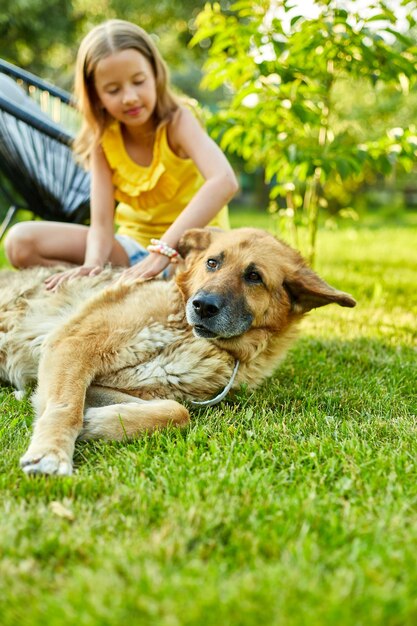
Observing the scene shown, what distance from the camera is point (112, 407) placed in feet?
7.95

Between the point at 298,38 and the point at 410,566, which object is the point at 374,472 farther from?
the point at 298,38

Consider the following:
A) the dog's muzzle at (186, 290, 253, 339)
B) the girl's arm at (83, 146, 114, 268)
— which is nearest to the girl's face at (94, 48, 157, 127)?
the girl's arm at (83, 146, 114, 268)

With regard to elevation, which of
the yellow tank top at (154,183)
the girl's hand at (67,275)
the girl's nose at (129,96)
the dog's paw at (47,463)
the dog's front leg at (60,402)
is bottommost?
the dog's paw at (47,463)

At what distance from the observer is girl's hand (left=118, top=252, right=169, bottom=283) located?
124 inches

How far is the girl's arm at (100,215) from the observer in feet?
12.5

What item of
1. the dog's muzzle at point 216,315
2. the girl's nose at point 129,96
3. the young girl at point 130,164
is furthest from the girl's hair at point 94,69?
the dog's muzzle at point 216,315

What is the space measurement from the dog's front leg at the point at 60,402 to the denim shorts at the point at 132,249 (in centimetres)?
150

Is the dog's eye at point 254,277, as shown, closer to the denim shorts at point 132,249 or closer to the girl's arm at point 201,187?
the girl's arm at point 201,187

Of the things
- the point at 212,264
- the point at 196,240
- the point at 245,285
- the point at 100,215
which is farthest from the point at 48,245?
the point at 245,285

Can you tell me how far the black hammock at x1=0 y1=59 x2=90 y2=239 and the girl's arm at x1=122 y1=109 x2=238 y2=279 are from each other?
0.97m

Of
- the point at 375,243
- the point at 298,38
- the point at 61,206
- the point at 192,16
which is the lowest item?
the point at 375,243

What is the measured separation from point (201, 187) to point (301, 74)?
1.42m

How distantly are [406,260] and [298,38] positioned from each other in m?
4.19

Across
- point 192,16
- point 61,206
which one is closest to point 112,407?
point 61,206
